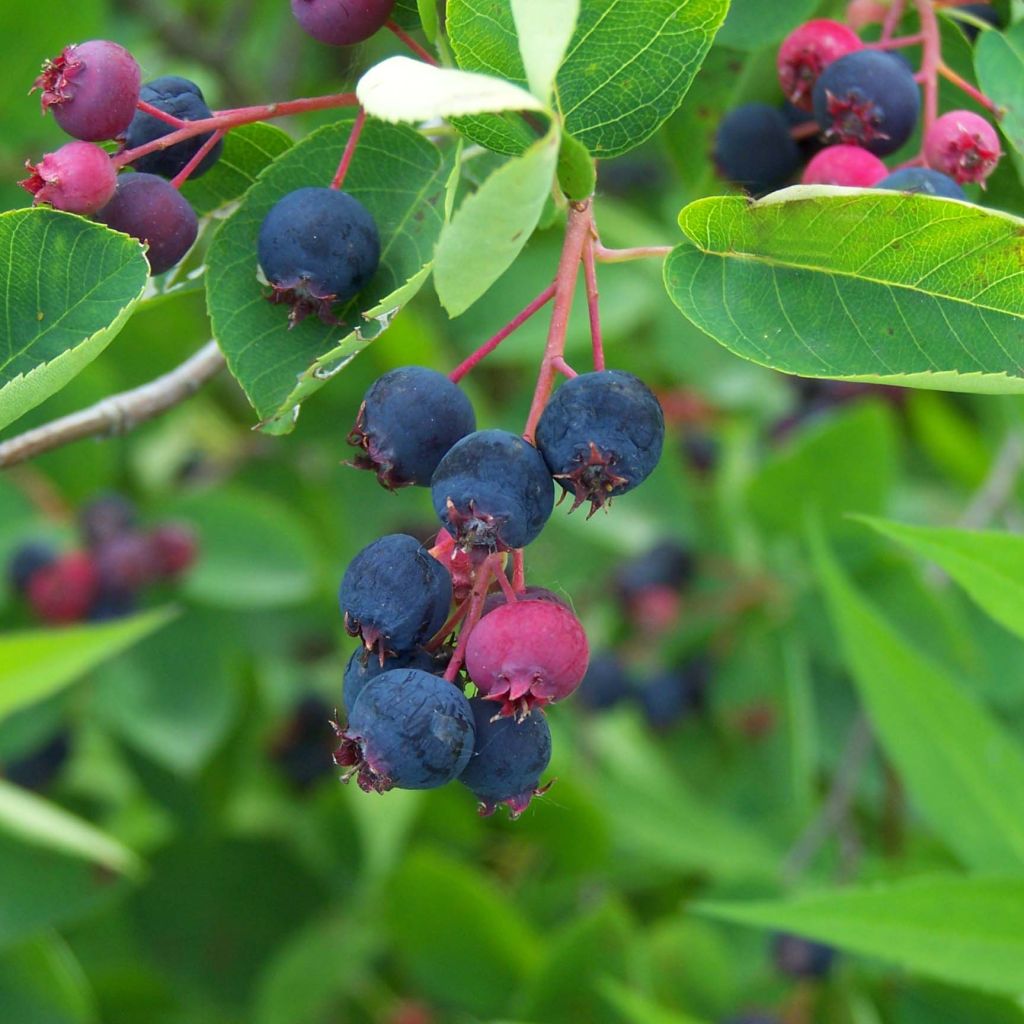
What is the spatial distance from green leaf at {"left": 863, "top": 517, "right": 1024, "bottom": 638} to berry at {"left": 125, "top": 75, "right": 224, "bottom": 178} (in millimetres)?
645

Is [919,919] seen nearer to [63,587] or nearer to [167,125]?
[167,125]

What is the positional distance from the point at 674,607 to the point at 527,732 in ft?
5.26

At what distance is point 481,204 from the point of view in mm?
689

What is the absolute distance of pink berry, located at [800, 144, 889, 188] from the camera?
3.21 feet

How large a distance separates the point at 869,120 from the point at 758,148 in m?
0.17

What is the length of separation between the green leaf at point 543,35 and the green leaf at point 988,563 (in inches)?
21.9

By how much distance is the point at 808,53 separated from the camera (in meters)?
1.09

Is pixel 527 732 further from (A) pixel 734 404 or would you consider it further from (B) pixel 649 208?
(B) pixel 649 208

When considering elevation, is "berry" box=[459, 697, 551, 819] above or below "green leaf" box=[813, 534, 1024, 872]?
above

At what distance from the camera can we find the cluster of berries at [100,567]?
6.64 ft

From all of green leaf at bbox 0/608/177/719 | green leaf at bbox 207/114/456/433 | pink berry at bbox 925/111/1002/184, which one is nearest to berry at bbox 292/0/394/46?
green leaf at bbox 207/114/456/433

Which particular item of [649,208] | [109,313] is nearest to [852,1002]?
[109,313]

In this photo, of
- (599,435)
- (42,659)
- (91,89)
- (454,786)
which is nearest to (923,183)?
(599,435)

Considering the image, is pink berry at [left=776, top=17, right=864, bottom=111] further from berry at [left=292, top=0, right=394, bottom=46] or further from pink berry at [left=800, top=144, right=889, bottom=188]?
berry at [left=292, top=0, right=394, bottom=46]
